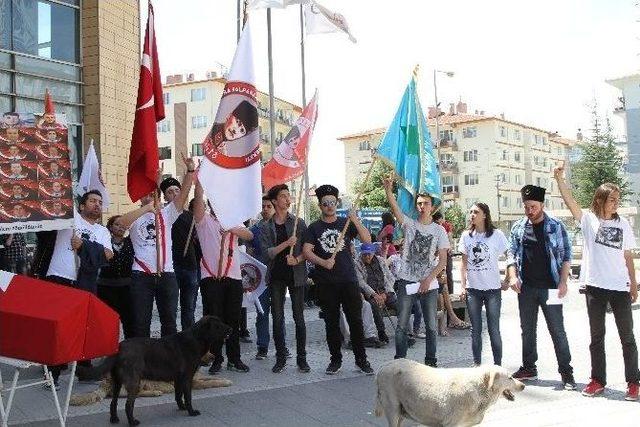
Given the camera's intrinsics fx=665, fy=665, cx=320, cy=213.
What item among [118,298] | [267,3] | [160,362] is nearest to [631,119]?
[267,3]

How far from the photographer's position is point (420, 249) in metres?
7.65

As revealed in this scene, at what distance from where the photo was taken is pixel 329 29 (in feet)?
63.3

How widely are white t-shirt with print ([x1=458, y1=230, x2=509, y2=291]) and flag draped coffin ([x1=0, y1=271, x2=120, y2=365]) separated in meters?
4.03

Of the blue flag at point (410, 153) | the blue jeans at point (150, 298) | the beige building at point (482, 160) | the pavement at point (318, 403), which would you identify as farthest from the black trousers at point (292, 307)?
the beige building at point (482, 160)

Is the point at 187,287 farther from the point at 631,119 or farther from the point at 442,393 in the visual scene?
the point at 631,119

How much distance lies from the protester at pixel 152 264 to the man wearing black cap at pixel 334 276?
4.96 ft

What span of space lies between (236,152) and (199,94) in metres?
73.7

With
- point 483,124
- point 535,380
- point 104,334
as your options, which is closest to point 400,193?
point 535,380

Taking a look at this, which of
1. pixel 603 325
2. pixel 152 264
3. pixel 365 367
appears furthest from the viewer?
pixel 365 367

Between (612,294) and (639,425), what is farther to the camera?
(612,294)

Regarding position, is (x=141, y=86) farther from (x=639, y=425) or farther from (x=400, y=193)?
(x=639, y=425)

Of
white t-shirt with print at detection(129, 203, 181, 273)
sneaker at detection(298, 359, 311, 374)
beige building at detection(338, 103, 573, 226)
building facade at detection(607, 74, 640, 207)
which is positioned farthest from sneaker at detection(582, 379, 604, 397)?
beige building at detection(338, 103, 573, 226)

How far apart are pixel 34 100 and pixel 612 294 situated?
13513 millimetres

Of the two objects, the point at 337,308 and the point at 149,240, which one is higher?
the point at 149,240
